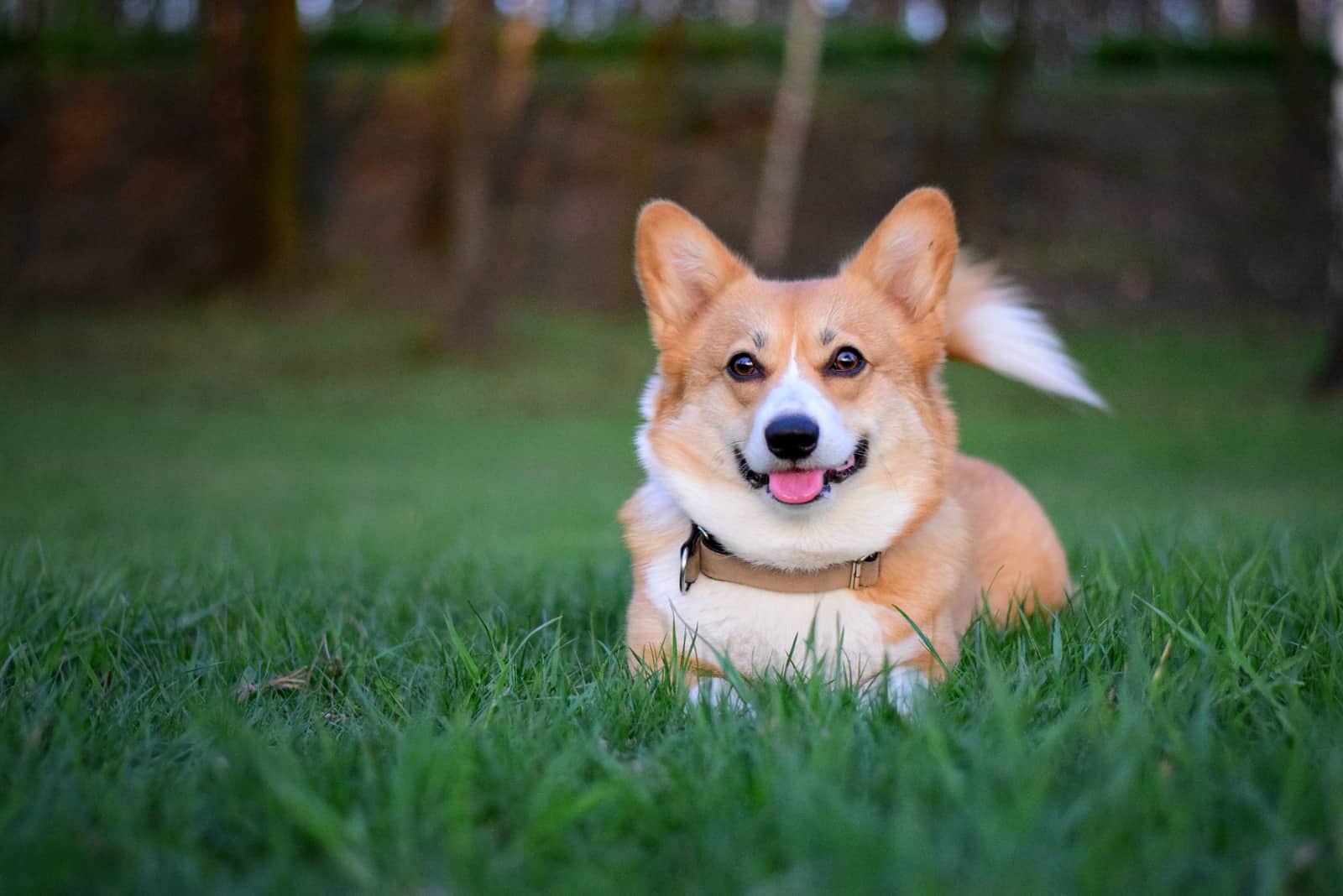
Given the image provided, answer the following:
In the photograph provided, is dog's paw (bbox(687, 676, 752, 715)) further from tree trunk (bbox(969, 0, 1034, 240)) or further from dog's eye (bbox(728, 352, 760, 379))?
tree trunk (bbox(969, 0, 1034, 240))

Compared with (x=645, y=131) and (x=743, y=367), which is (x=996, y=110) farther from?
(x=743, y=367)

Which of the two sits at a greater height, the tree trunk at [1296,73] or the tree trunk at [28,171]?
the tree trunk at [1296,73]

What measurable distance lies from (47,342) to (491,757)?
15.6m

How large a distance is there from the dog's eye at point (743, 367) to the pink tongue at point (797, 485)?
1.10ft

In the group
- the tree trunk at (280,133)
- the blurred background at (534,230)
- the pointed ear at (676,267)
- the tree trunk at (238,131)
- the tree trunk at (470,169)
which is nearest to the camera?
the pointed ear at (676,267)

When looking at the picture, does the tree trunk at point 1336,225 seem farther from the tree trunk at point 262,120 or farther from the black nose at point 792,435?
the tree trunk at point 262,120

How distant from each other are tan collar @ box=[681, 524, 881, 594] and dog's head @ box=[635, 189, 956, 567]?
1.0 inches

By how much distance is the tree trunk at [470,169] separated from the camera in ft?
43.1

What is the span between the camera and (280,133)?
16078 millimetres

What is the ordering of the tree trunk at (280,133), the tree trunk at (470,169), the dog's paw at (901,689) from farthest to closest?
the tree trunk at (280,133) < the tree trunk at (470,169) < the dog's paw at (901,689)

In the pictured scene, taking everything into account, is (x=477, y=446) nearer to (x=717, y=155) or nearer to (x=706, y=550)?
(x=706, y=550)

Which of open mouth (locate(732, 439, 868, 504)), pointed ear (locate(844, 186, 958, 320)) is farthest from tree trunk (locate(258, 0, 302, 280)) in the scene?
open mouth (locate(732, 439, 868, 504))

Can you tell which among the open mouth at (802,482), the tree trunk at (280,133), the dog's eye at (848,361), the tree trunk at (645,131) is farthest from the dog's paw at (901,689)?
the tree trunk at (280,133)

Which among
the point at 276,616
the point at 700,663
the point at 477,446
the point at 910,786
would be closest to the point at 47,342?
the point at 477,446
